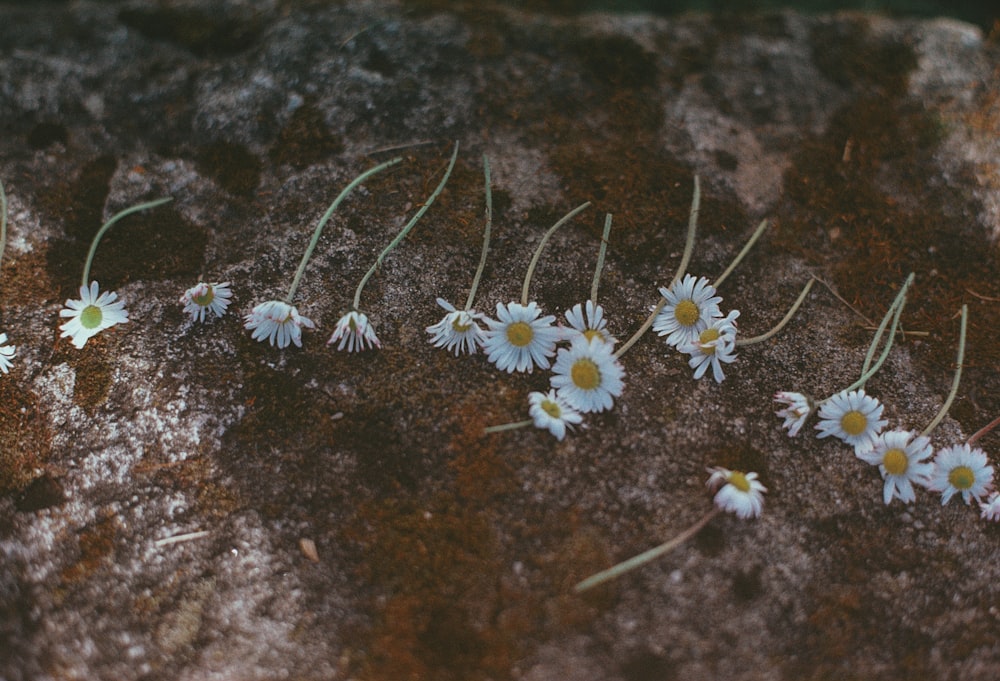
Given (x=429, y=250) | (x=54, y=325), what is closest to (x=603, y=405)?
(x=429, y=250)

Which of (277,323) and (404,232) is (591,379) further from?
(277,323)

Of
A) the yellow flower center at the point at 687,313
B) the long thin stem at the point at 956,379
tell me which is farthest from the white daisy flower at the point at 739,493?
the long thin stem at the point at 956,379

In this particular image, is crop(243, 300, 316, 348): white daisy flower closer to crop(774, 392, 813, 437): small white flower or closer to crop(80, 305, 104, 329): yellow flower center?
crop(80, 305, 104, 329): yellow flower center

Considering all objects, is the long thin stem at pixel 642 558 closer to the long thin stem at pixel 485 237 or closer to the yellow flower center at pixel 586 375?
the yellow flower center at pixel 586 375

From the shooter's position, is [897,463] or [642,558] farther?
[897,463]

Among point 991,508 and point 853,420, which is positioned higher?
point 853,420

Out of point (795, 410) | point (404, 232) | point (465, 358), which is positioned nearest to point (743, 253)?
point (795, 410)

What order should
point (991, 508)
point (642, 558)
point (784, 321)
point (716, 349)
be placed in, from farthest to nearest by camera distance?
point (784, 321)
point (716, 349)
point (991, 508)
point (642, 558)
